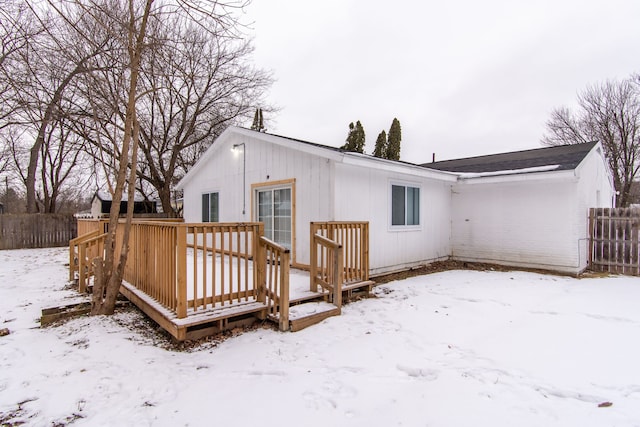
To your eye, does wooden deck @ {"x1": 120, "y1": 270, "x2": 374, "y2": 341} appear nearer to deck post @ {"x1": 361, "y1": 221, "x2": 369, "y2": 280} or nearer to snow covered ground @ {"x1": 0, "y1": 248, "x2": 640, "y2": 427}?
snow covered ground @ {"x1": 0, "y1": 248, "x2": 640, "y2": 427}

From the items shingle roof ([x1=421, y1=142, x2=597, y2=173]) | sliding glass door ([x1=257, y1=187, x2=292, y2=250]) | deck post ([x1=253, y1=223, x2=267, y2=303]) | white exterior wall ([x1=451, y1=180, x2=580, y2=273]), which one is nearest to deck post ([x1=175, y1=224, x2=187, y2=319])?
deck post ([x1=253, y1=223, x2=267, y2=303])

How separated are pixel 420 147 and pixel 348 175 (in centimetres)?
2595

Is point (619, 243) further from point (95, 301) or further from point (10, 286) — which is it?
point (10, 286)

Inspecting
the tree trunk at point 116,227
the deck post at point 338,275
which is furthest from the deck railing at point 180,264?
the deck post at point 338,275

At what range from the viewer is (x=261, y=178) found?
7.71 metres

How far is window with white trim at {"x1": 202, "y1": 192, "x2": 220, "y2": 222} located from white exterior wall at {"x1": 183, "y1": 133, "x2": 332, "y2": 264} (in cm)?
18

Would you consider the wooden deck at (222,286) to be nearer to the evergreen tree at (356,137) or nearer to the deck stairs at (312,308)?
the deck stairs at (312,308)

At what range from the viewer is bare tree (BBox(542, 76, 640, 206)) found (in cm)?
1852

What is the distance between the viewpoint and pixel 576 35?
1157cm

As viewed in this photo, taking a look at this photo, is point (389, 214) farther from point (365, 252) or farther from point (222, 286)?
point (222, 286)

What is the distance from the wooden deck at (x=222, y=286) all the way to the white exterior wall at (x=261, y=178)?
1432 mm

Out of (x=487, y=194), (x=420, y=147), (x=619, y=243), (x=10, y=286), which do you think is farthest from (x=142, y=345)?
(x=420, y=147)

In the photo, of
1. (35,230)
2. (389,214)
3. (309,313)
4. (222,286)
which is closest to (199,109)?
(35,230)

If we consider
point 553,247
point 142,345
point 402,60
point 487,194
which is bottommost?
point 142,345
